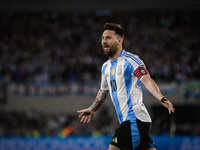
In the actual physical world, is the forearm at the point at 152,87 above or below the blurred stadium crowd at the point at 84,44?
below

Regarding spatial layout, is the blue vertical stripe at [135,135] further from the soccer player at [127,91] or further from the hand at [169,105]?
the hand at [169,105]

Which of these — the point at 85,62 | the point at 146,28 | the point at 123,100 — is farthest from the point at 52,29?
the point at 123,100

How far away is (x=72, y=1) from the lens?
928 inches

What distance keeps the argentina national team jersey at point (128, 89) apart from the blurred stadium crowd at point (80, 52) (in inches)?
480

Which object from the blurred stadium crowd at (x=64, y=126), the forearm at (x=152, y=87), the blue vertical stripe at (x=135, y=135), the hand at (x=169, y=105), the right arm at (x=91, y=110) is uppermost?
the forearm at (x=152, y=87)

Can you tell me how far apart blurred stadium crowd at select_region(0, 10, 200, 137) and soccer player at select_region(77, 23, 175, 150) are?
12.2 m

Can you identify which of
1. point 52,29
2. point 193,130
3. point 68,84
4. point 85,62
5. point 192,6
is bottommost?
point 193,130

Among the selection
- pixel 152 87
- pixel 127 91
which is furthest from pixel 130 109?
pixel 152 87

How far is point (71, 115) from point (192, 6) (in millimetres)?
13617

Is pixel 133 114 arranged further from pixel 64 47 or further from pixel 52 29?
pixel 52 29

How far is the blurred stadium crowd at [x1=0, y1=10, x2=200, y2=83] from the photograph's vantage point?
730 inches

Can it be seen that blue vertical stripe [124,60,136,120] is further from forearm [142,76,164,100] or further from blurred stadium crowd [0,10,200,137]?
blurred stadium crowd [0,10,200,137]

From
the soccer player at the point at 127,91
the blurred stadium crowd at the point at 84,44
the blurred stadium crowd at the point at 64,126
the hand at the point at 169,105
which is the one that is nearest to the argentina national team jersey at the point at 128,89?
the soccer player at the point at 127,91

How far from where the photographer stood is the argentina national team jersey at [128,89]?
3.96 m
